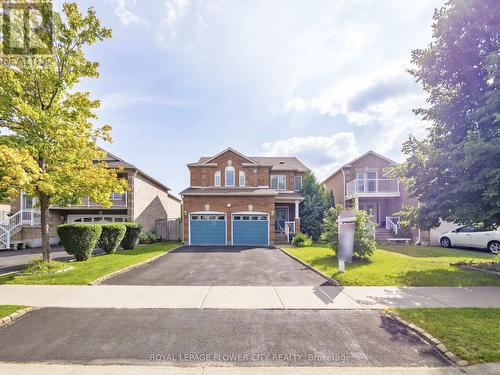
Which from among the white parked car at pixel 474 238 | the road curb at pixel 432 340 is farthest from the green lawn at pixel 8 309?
the white parked car at pixel 474 238

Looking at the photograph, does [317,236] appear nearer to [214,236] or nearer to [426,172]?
[214,236]

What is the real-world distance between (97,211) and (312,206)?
714 inches

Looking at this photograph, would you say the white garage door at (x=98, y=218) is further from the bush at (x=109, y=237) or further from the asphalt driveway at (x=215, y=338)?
the asphalt driveway at (x=215, y=338)

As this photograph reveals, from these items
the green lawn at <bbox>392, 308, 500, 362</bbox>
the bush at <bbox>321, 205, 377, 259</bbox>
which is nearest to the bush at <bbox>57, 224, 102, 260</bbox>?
the bush at <bbox>321, 205, 377, 259</bbox>

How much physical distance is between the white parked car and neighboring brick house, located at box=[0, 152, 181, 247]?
2211cm

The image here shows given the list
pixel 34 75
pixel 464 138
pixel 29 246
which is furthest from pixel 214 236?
pixel 464 138

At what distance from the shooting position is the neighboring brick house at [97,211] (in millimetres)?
20828


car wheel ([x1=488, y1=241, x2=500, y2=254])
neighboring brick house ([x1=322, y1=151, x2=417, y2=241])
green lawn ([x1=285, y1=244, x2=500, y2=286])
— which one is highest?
neighboring brick house ([x1=322, y1=151, x2=417, y2=241])

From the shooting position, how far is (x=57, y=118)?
10164mm

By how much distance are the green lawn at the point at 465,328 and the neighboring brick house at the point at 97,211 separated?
19.1 m

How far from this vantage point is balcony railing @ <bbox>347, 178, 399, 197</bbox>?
948 inches

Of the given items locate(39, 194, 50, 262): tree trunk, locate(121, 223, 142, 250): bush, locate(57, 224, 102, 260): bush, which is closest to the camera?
locate(39, 194, 50, 262): tree trunk

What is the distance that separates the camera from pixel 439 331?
16.2 ft

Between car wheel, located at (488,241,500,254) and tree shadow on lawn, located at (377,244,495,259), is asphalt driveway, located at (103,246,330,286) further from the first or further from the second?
car wheel, located at (488,241,500,254)
